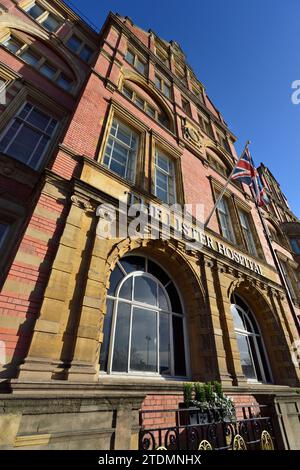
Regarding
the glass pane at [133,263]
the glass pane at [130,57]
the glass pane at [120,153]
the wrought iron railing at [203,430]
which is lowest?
the wrought iron railing at [203,430]

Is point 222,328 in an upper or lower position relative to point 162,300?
lower

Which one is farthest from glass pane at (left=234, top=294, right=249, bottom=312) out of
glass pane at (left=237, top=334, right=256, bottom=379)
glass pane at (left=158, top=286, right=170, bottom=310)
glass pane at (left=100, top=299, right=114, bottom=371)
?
glass pane at (left=100, top=299, right=114, bottom=371)

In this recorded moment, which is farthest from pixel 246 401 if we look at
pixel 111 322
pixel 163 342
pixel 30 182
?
pixel 30 182

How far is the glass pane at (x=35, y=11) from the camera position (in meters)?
11.2

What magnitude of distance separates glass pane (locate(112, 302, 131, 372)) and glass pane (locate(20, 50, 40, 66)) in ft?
34.7

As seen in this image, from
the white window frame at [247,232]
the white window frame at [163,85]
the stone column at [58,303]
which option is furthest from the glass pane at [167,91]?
the stone column at [58,303]

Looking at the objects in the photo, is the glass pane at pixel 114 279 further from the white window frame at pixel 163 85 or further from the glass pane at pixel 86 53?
the white window frame at pixel 163 85

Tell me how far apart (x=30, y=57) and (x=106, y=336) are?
11674 millimetres

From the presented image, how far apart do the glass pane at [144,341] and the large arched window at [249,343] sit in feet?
12.9

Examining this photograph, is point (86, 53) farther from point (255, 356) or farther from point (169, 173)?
point (255, 356)

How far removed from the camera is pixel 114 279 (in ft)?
19.6

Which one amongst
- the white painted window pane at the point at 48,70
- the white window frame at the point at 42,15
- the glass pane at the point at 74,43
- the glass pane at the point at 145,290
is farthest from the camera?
the glass pane at the point at 74,43

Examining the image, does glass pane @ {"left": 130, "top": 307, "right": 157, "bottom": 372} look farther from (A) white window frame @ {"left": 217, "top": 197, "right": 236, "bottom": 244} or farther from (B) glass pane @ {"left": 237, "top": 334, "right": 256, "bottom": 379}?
(A) white window frame @ {"left": 217, "top": 197, "right": 236, "bottom": 244}

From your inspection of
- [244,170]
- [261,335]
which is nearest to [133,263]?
[261,335]
